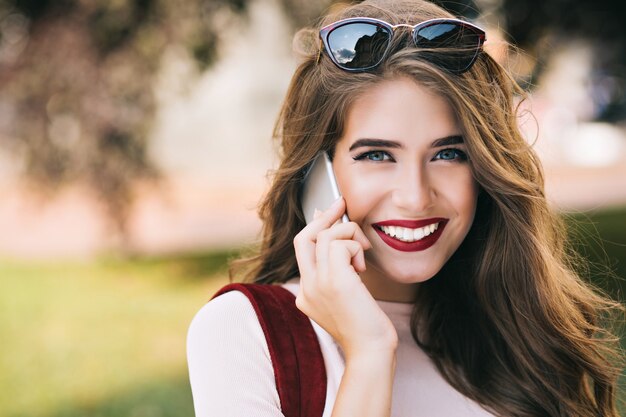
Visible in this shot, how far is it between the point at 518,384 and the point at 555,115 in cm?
2017

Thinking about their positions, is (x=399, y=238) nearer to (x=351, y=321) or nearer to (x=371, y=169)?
(x=371, y=169)

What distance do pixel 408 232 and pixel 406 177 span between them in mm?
141

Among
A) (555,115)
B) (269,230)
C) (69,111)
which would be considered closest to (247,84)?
(69,111)

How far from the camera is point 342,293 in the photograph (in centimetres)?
165

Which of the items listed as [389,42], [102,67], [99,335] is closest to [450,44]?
[389,42]

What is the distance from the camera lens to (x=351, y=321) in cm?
164

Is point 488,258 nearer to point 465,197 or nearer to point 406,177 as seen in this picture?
point 465,197

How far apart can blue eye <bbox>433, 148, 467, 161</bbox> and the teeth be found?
17 centimetres

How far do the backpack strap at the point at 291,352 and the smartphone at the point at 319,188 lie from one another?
27 cm

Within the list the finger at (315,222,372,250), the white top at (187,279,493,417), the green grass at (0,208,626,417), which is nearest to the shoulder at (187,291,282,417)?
the white top at (187,279,493,417)

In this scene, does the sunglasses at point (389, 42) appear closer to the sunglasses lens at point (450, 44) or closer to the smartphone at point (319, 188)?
the sunglasses lens at point (450, 44)

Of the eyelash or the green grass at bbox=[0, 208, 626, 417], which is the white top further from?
the green grass at bbox=[0, 208, 626, 417]

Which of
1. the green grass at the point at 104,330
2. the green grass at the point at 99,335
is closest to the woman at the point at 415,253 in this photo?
the green grass at the point at 104,330

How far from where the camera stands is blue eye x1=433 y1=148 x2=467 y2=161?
1885mm
